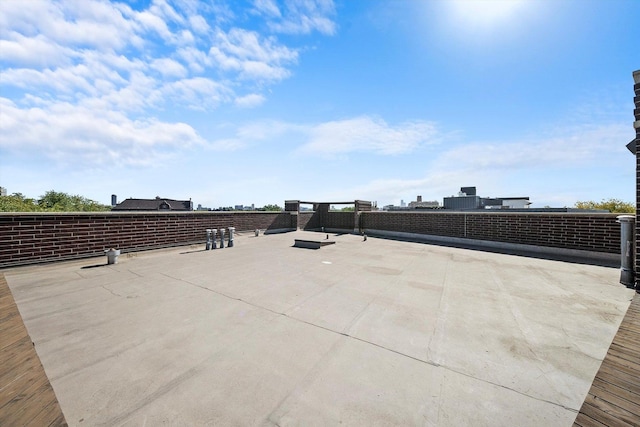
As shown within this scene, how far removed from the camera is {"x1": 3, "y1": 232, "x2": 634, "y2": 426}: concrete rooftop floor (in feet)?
7.18

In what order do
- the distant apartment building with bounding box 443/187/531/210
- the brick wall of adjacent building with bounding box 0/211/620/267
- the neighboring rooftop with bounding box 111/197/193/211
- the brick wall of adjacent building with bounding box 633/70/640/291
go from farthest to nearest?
the neighboring rooftop with bounding box 111/197/193/211 → the distant apartment building with bounding box 443/187/531/210 → the brick wall of adjacent building with bounding box 0/211/620/267 → the brick wall of adjacent building with bounding box 633/70/640/291

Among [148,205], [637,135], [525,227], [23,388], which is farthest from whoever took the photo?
[148,205]

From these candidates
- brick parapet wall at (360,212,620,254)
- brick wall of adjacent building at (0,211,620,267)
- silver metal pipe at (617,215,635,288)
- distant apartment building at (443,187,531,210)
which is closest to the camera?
silver metal pipe at (617,215,635,288)

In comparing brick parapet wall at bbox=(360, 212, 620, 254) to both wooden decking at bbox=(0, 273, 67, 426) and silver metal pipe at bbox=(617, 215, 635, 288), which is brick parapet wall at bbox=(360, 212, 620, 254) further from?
wooden decking at bbox=(0, 273, 67, 426)

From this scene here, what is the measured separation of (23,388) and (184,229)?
9.87m

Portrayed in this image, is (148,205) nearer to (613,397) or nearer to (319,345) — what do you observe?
(319,345)

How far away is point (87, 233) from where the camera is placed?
26.4ft

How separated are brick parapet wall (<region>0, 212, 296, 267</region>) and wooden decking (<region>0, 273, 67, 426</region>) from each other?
220 inches

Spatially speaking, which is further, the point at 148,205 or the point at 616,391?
the point at 148,205

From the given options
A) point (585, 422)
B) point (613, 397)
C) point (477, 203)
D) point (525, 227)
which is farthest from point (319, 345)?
point (477, 203)

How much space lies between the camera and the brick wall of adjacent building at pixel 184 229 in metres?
6.86

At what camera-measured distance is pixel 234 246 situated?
38.1 feet

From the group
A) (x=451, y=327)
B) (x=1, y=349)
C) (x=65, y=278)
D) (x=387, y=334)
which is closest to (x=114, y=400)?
(x=1, y=349)

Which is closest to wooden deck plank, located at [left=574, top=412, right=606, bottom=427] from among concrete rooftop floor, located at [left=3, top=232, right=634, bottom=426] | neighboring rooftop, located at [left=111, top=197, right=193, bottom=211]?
concrete rooftop floor, located at [left=3, top=232, right=634, bottom=426]
